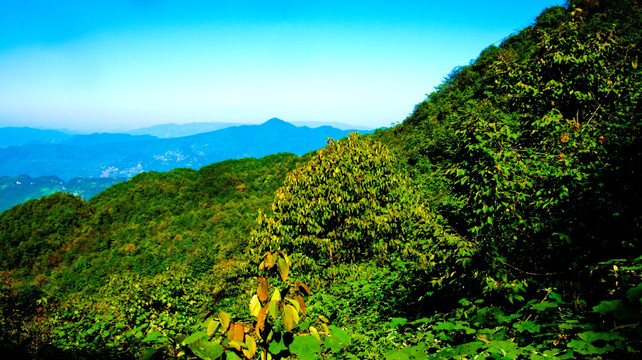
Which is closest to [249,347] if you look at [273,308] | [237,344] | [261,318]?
[237,344]

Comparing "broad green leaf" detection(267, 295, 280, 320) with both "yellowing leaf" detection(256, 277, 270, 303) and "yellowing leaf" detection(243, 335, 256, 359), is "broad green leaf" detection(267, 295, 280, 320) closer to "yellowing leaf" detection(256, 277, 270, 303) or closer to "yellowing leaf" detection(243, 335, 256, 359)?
"yellowing leaf" detection(256, 277, 270, 303)

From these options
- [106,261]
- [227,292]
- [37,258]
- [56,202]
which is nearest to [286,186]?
[227,292]

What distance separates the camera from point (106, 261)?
1558 inches

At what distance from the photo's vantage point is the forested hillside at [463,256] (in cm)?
257

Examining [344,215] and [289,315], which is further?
[344,215]

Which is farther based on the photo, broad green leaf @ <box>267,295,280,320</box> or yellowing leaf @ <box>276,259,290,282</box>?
yellowing leaf @ <box>276,259,290,282</box>

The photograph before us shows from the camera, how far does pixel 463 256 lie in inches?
223

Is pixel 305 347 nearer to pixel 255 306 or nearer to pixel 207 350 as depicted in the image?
pixel 255 306

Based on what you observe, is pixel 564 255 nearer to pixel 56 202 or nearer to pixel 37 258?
pixel 37 258

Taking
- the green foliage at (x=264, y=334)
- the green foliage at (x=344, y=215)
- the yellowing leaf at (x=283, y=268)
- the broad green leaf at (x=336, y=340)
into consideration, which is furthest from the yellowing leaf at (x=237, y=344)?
the green foliage at (x=344, y=215)

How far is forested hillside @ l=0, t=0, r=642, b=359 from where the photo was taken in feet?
8.44

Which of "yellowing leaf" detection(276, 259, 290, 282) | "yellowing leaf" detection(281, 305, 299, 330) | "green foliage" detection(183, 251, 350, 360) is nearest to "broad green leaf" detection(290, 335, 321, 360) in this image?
"green foliage" detection(183, 251, 350, 360)

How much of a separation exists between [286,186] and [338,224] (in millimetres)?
3274

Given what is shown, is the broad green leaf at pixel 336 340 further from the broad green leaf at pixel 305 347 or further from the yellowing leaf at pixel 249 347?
the yellowing leaf at pixel 249 347
